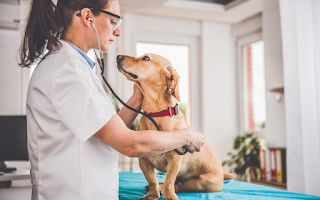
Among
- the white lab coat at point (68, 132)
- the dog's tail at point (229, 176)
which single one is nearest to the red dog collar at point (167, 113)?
the white lab coat at point (68, 132)

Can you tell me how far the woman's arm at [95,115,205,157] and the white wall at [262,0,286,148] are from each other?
267 centimetres

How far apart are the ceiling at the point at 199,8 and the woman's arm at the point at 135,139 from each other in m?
2.87

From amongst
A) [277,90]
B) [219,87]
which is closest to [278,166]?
[277,90]

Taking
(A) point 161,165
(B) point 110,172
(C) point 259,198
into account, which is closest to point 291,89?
(C) point 259,198

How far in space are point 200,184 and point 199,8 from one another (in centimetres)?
305

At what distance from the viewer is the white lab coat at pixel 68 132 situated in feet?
3.20

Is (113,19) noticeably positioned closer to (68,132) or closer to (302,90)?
(68,132)

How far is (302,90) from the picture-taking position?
2.09m

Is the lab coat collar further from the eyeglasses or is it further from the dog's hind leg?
the dog's hind leg

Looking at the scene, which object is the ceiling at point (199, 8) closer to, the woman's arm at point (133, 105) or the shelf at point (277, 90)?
the shelf at point (277, 90)

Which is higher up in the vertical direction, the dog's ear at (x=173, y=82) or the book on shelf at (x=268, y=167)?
the dog's ear at (x=173, y=82)

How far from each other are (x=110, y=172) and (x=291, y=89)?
153cm

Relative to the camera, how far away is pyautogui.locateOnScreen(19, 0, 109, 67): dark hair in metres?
1.12

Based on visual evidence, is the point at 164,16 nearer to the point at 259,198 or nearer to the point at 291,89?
the point at 291,89
